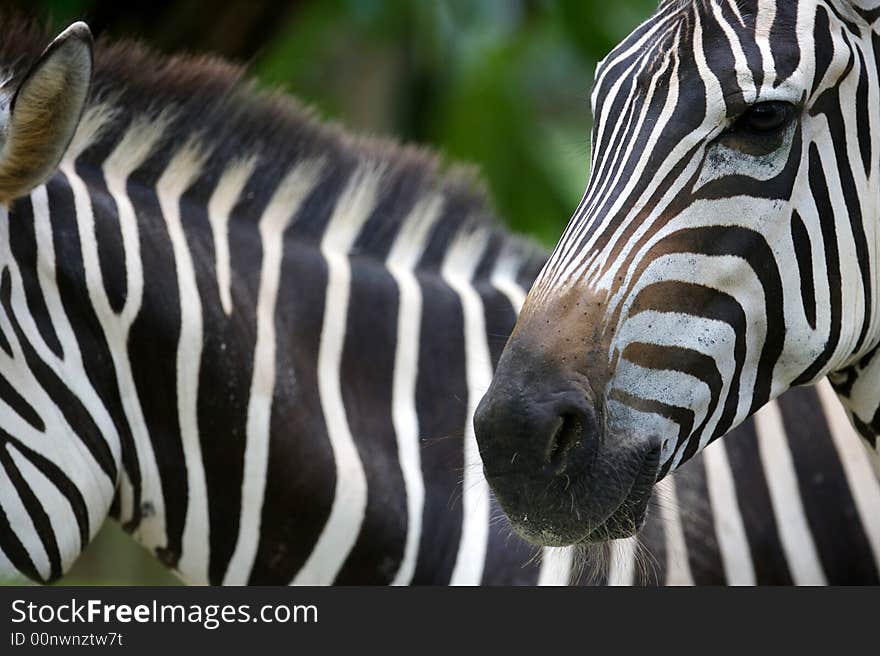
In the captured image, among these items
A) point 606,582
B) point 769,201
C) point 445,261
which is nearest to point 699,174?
point 769,201

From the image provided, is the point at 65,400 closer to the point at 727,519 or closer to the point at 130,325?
the point at 130,325

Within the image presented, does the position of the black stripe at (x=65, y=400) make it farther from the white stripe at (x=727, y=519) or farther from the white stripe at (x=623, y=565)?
the white stripe at (x=727, y=519)

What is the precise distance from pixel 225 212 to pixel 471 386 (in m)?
1.03

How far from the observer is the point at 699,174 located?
224 centimetres

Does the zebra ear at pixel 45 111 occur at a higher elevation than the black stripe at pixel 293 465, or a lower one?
higher

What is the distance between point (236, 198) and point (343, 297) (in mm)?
509

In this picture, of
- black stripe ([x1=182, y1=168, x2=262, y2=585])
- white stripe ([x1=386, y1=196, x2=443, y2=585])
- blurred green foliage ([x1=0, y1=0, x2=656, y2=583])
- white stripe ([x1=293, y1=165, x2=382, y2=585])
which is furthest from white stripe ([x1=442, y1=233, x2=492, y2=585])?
blurred green foliage ([x1=0, y1=0, x2=656, y2=583])

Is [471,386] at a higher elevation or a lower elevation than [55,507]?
higher

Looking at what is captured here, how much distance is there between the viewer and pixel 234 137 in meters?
3.81

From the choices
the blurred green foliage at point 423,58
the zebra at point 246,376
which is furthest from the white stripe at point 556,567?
the blurred green foliage at point 423,58

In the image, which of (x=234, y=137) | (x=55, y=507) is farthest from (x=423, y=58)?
(x=55, y=507)

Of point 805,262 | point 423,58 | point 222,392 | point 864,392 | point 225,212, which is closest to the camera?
point 805,262

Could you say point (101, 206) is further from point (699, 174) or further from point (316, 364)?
point (699, 174)

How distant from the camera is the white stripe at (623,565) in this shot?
3.41 m
